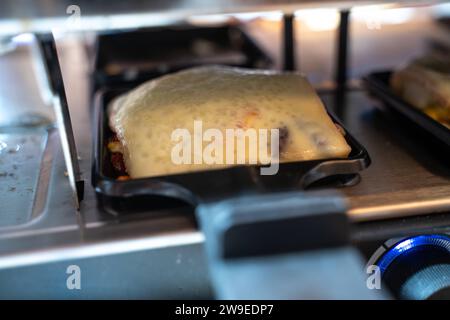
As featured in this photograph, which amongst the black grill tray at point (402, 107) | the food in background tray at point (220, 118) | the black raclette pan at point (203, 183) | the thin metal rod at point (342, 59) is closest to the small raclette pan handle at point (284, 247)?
the black raclette pan at point (203, 183)

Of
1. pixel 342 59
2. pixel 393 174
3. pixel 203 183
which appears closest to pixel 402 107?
pixel 393 174

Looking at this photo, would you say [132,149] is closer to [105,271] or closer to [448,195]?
[105,271]

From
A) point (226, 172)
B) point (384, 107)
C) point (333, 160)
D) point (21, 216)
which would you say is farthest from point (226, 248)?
point (384, 107)

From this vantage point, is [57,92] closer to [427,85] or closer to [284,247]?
[284,247]

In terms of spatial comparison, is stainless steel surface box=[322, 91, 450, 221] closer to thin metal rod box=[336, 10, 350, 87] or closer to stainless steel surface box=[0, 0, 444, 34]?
thin metal rod box=[336, 10, 350, 87]

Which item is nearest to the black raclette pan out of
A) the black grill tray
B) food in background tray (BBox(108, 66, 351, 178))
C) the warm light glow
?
food in background tray (BBox(108, 66, 351, 178))

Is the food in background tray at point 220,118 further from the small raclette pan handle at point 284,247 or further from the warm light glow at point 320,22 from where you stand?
the warm light glow at point 320,22
